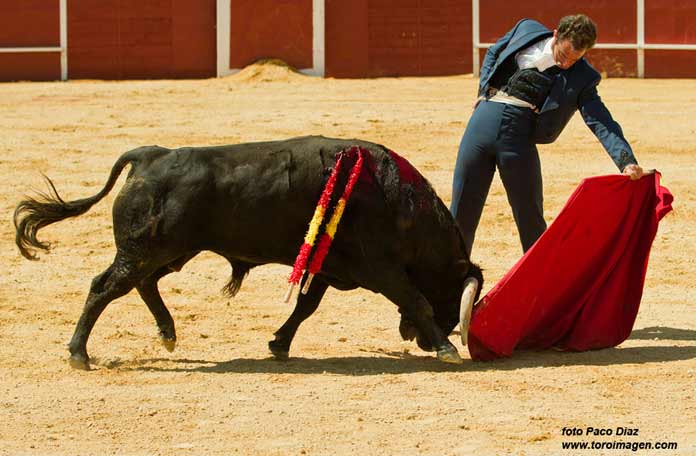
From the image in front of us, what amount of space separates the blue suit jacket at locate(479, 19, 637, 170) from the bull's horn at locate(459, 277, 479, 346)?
0.71 meters

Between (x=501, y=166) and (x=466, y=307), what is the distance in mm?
696

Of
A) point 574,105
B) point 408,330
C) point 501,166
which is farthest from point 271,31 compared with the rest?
point 408,330

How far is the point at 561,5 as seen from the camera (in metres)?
15.6

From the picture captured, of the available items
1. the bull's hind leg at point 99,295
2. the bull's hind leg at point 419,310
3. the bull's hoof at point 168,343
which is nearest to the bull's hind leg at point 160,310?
the bull's hoof at point 168,343

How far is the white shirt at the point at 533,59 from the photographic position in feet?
17.9

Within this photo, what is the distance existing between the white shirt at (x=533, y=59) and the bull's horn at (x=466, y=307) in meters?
0.79

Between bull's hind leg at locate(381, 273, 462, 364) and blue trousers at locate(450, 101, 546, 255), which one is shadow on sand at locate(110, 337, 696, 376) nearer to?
bull's hind leg at locate(381, 273, 462, 364)

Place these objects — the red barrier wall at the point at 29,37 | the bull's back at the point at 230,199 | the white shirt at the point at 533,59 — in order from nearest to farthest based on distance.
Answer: the bull's back at the point at 230,199 → the white shirt at the point at 533,59 → the red barrier wall at the point at 29,37

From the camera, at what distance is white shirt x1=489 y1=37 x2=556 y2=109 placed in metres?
5.44

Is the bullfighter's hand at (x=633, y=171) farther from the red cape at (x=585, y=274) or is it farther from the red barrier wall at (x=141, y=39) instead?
the red barrier wall at (x=141, y=39)

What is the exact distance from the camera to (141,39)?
16.0m

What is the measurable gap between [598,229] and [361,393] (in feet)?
4.46

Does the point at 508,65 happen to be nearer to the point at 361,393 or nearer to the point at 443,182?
the point at 361,393

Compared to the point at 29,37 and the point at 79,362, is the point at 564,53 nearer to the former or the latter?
the point at 79,362
